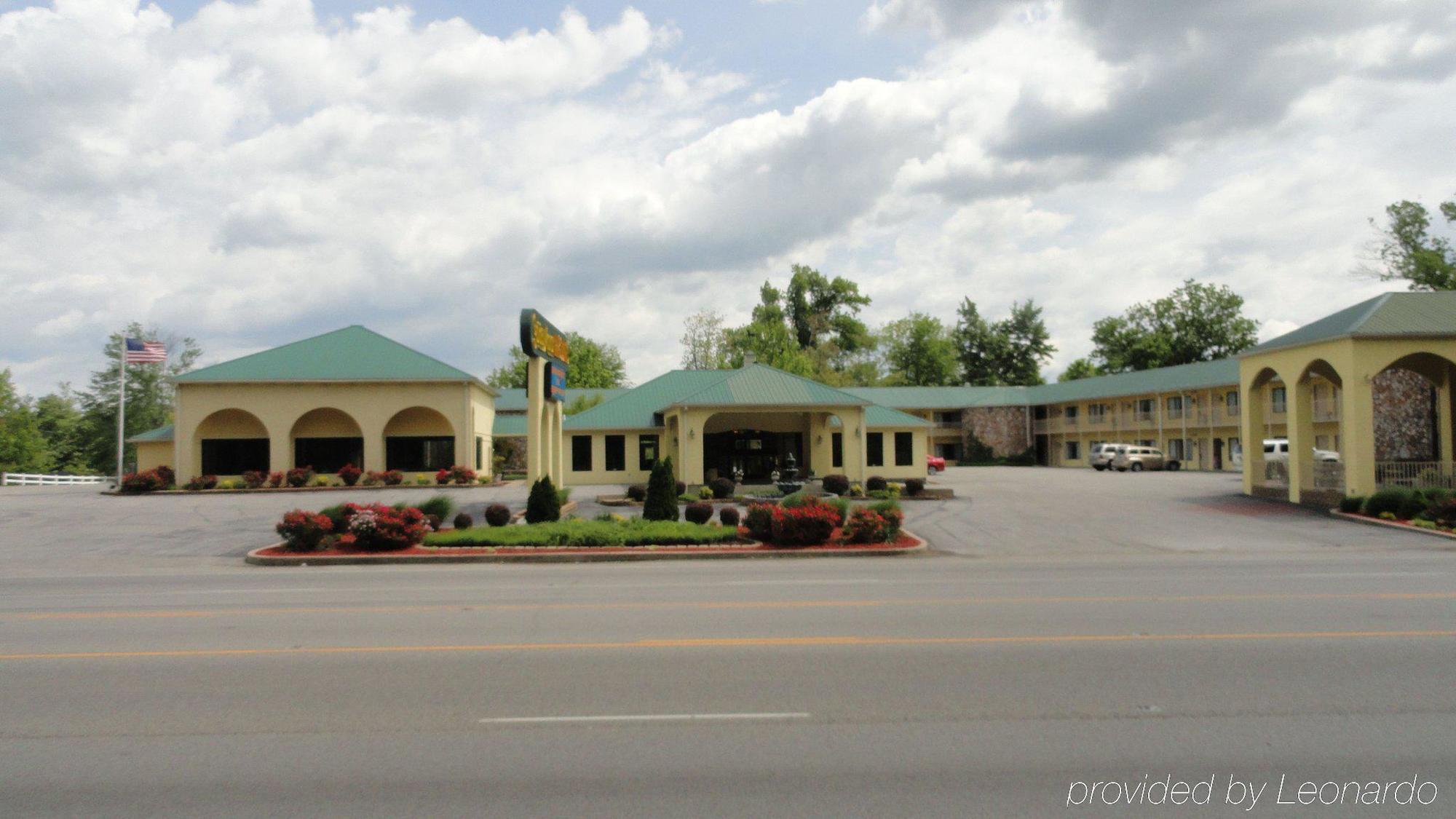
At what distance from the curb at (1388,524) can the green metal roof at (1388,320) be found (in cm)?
479

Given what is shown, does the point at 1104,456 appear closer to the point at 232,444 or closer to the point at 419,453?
the point at 419,453

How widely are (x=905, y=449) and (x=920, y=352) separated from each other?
51.4m

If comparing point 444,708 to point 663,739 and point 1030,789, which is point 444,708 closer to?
point 663,739

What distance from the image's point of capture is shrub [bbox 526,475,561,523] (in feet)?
74.6

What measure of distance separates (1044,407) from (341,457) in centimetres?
5157

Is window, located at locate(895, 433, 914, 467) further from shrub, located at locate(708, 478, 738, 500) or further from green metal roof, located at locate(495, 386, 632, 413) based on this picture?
green metal roof, located at locate(495, 386, 632, 413)

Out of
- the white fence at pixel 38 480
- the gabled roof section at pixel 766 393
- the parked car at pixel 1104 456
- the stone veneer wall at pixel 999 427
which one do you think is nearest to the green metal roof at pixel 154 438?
the white fence at pixel 38 480

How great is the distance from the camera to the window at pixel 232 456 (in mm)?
42000

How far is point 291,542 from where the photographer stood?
62.5 ft

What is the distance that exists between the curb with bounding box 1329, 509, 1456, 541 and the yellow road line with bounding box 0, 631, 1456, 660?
14.5 metres

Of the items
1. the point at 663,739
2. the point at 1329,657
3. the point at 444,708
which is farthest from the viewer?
the point at 1329,657

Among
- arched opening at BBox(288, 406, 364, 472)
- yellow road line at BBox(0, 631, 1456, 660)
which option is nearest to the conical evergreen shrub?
yellow road line at BBox(0, 631, 1456, 660)

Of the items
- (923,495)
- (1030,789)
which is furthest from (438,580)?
(923,495)

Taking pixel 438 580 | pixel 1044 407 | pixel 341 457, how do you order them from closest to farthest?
pixel 438 580, pixel 341 457, pixel 1044 407
